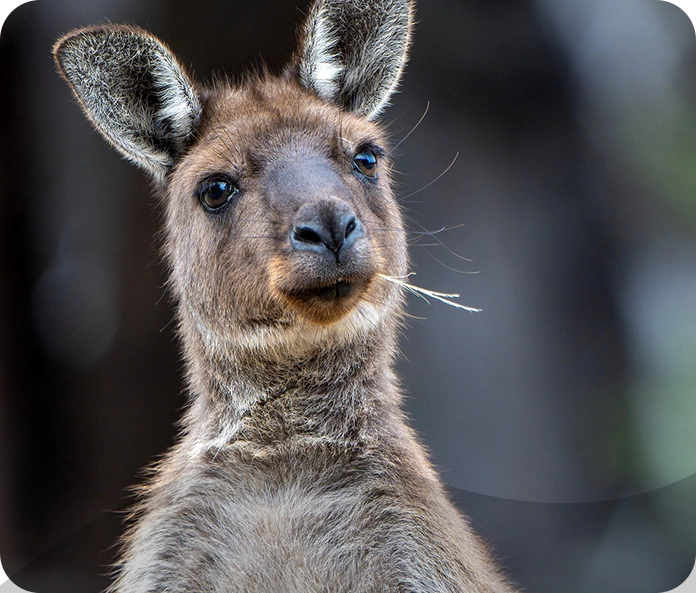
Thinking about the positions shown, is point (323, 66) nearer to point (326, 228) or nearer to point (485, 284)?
point (326, 228)

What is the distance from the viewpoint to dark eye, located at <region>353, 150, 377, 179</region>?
2252mm

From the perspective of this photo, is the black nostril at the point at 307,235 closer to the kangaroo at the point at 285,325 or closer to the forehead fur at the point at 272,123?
the kangaroo at the point at 285,325

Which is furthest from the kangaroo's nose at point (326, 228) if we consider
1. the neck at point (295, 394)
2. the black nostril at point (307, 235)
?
the neck at point (295, 394)

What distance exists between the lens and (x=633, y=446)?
2.27 m

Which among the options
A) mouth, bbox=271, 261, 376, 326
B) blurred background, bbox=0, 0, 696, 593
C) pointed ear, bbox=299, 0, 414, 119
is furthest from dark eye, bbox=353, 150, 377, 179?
mouth, bbox=271, 261, 376, 326

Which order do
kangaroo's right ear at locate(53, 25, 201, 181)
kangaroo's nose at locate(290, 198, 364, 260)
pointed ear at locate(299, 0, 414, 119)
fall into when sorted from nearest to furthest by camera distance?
kangaroo's nose at locate(290, 198, 364, 260) → kangaroo's right ear at locate(53, 25, 201, 181) → pointed ear at locate(299, 0, 414, 119)

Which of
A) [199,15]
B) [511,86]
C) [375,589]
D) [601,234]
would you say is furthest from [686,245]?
[199,15]

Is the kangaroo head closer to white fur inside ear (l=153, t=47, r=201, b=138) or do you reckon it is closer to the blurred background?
white fur inside ear (l=153, t=47, r=201, b=138)

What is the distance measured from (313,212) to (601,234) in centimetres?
119

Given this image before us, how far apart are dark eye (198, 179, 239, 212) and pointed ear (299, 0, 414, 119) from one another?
523 mm

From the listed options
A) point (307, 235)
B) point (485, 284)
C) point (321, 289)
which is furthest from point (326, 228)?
point (485, 284)

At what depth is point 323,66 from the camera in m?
2.39

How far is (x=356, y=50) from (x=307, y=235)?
0.85m

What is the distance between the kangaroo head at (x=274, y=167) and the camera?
6.20 feet
